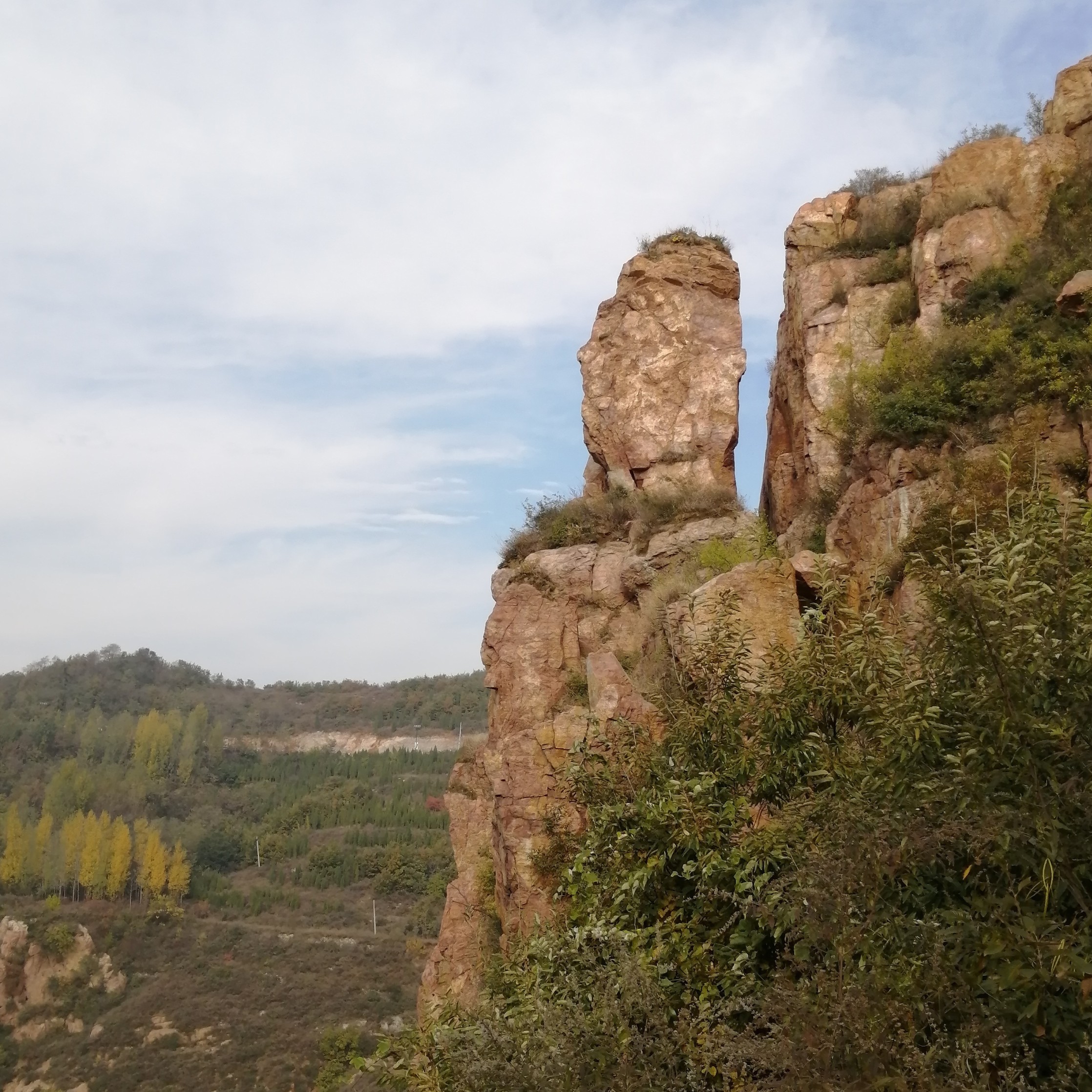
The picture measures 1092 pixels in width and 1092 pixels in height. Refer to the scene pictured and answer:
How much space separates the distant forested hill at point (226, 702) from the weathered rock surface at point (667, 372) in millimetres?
148153

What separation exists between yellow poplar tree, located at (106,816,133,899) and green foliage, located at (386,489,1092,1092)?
8945cm

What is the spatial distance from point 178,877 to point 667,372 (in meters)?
81.9

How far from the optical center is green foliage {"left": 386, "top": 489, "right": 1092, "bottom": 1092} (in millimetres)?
4398

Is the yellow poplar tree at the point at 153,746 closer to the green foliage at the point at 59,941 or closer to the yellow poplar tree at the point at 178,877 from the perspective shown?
the yellow poplar tree at the point at 178,877

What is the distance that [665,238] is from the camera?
22.7 meters

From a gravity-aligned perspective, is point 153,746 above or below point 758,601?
below

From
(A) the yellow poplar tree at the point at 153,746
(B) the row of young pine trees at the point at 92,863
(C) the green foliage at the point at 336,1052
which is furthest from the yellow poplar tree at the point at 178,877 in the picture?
(A) the yellow poplar tree at the point at 153,746

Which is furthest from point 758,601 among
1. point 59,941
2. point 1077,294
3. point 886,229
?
point 59,941

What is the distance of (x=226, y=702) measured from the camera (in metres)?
191

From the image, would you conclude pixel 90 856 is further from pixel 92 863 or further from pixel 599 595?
pixel 599 595

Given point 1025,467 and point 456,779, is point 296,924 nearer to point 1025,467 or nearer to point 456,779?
point 456,779

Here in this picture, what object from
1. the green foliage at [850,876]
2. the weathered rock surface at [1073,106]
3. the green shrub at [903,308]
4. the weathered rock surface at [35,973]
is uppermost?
the weathered rock surface at [1073,106]

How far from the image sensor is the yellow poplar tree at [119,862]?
86.2m

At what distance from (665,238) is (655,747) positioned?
16655mm
